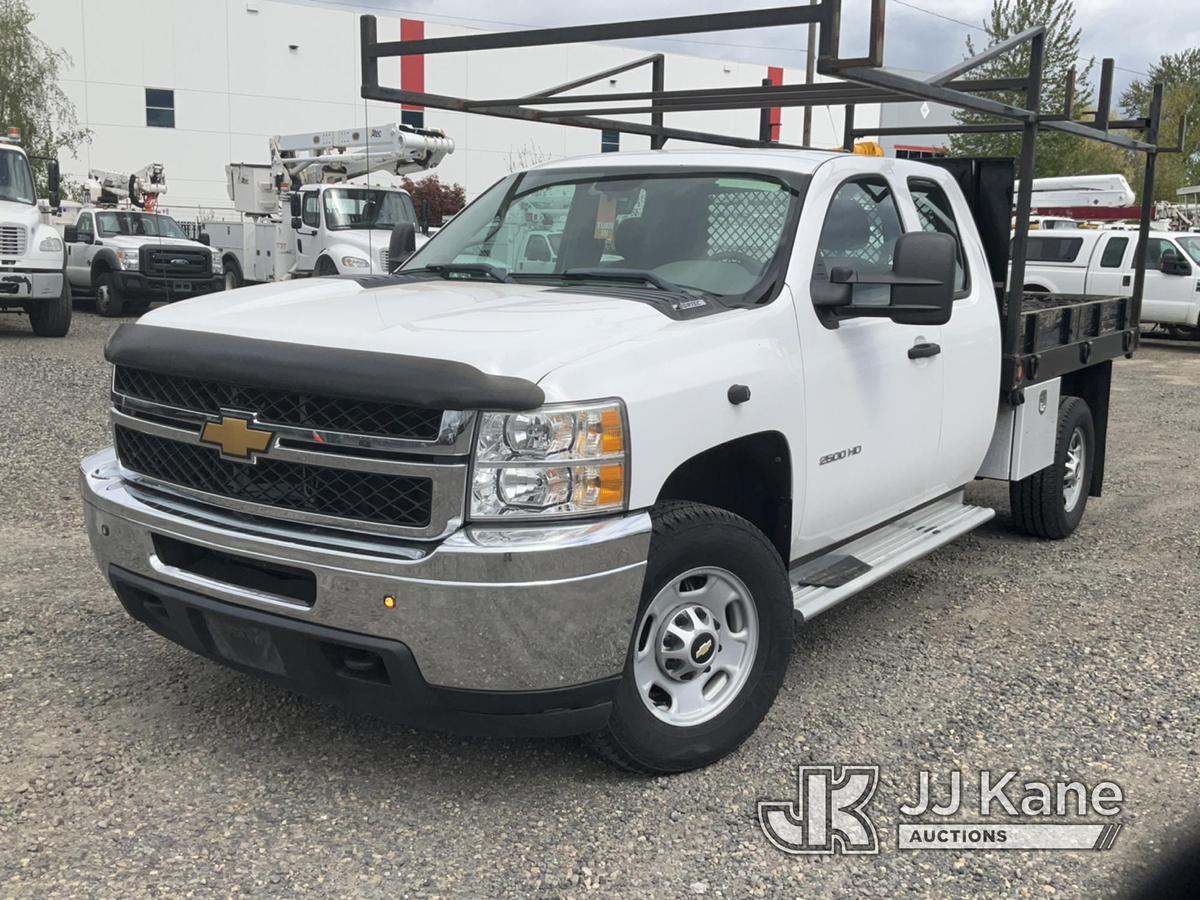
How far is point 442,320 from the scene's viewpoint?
3416 mm

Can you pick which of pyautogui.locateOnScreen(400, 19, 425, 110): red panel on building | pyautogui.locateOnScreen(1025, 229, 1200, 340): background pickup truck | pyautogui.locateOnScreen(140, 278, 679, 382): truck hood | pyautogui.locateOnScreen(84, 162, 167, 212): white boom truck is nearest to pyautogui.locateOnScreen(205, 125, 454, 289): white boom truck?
pyautogui.locateOnScreen(84, 162, 167, 212): white boom truck

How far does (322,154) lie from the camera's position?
809 inches

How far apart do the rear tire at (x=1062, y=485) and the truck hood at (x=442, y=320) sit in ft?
11.4

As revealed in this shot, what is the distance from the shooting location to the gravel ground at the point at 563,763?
3.08 m

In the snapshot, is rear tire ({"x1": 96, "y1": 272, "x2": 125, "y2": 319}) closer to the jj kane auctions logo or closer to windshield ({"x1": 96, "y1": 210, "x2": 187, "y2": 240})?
windshield ({"x1": 96, "y1": 210, "x2": 187, "y2": 240})

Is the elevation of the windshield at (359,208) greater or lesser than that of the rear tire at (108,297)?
greater

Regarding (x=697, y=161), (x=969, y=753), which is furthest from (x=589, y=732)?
(x=697, y=161)

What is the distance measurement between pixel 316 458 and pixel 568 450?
0.69 metres

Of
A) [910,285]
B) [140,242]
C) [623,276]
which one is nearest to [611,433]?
[623,276]

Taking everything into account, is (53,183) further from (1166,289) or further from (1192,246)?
(1192,246)

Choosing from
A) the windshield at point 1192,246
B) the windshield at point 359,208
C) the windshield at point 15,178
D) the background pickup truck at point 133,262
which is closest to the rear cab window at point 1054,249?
the windshield at point 1192,246

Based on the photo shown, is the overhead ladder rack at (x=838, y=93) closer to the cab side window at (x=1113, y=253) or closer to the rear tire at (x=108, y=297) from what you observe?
the cab side window at (x=1113, y=253)

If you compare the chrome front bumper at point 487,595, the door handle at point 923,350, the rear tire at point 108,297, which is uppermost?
the door handle at point 923,350

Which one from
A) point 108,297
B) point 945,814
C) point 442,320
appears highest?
point 442,320
